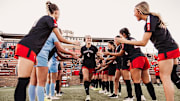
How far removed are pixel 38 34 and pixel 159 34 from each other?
2.04 m

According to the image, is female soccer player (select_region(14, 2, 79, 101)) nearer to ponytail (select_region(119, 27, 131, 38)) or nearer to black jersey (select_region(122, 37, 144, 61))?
black jersey (select_region(122, 37, 144, 61))

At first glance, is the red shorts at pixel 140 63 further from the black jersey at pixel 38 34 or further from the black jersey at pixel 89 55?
the black jersey at pixel 38 34

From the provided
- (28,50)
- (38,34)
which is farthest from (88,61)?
(28,50)

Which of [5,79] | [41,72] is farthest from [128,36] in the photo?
[5,79]

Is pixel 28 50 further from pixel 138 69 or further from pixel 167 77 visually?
pixel 138 69

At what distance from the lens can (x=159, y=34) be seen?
2.35m

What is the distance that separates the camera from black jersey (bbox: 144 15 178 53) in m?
2.30

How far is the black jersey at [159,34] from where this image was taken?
2297mm

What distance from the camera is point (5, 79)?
11531 millimetres

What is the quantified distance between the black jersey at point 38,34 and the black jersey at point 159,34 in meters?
1.63

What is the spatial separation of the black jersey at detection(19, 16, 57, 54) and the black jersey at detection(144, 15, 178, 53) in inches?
64.1

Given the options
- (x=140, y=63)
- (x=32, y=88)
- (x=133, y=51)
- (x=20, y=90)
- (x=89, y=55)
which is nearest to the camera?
(x=20, y=90)

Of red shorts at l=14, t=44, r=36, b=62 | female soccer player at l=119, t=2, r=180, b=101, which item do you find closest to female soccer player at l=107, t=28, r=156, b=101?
female soccer player at l=119, t=2, r=180, b=101

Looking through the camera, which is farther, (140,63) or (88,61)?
(88,61)
